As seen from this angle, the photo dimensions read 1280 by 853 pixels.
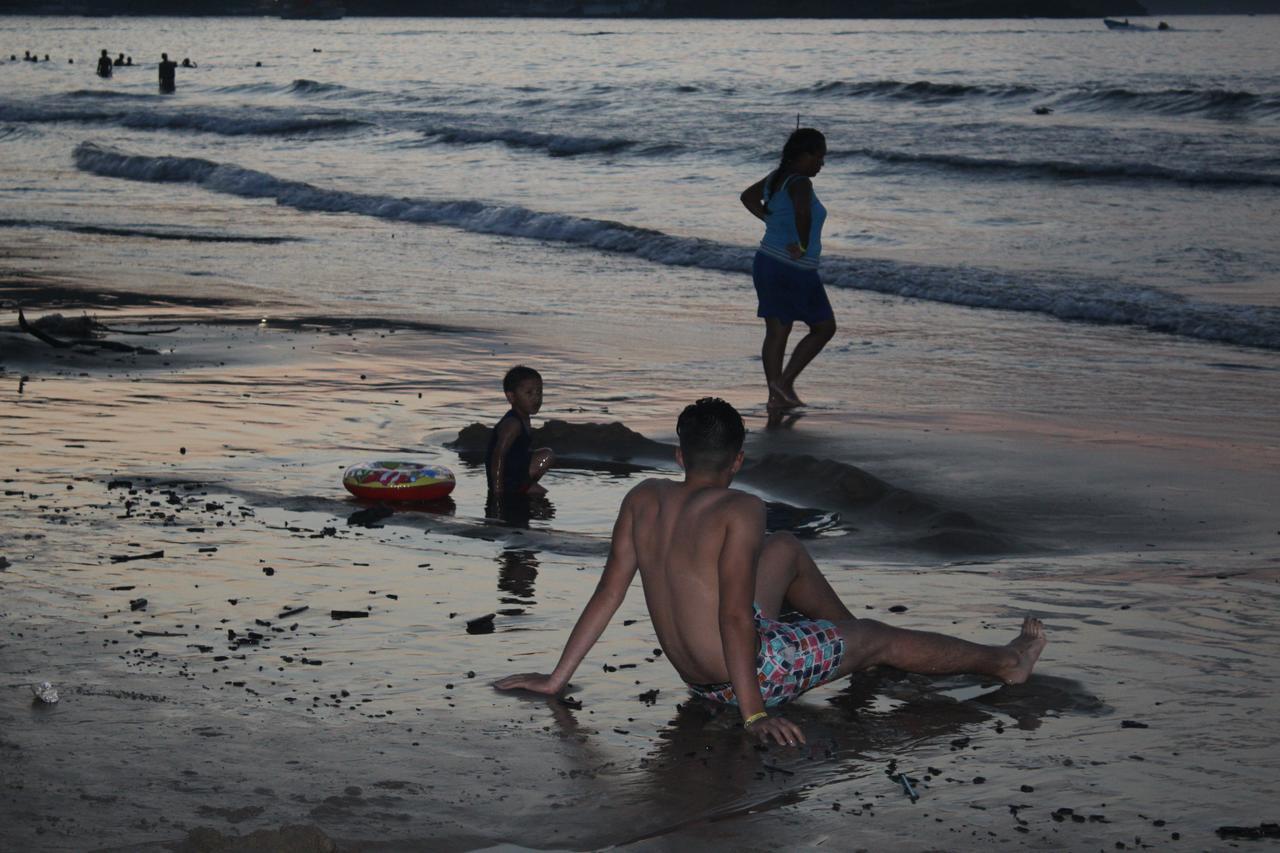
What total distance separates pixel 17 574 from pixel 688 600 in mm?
3032

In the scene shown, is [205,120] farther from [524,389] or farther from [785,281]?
[524,389]

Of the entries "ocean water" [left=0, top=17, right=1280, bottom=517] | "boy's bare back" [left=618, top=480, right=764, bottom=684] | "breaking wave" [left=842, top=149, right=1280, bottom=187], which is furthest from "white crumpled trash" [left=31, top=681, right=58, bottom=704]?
"breaking wave" [left=842, top=149, right=1280, bottom=187]

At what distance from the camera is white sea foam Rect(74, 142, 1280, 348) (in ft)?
52.4

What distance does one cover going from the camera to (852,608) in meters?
6.38

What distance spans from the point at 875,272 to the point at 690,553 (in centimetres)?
1421

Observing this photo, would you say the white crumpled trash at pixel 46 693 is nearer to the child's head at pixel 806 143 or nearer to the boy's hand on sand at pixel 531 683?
the boy's hand on sand at pixel 531 683

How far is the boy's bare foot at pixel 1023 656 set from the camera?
5.43 metres

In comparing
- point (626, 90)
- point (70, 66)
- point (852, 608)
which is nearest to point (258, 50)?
point (70, 66)

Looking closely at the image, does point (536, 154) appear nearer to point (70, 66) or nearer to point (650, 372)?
point (650, 372)

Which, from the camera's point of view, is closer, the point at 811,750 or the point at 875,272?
the point at 811,750

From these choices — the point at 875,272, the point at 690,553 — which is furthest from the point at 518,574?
the point at 875,272

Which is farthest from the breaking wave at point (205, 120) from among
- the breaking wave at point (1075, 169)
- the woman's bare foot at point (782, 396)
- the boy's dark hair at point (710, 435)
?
the boy's dark hair at point (710, 435)

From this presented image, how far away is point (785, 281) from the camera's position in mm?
11477

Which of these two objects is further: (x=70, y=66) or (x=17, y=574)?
(x=70, y=66)
